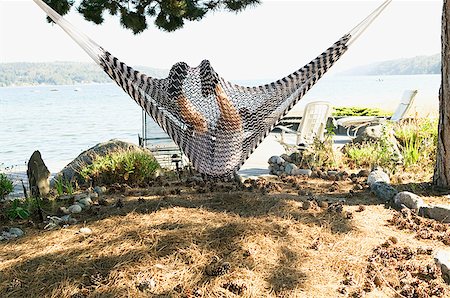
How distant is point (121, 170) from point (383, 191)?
1.87 m

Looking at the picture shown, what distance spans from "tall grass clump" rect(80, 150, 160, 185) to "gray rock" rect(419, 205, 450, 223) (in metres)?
1.95

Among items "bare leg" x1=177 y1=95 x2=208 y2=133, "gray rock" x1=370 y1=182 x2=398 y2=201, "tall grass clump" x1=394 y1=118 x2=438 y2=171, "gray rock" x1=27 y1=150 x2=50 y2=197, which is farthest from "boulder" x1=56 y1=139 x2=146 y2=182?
"tall grass clump" x1=394 y1=118 x2=438 y2=171

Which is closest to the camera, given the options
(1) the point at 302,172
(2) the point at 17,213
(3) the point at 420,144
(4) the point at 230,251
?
(4) the point at 230,251

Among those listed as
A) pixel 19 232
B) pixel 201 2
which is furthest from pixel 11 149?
pixel 19 232

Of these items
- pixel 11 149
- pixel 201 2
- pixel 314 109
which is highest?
pixel 201 2

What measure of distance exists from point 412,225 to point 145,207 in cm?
143

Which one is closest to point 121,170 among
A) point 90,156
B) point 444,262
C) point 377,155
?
point 90,156

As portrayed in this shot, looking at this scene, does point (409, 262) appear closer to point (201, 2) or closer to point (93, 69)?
point (201, 2)

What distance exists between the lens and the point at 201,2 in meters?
4.61

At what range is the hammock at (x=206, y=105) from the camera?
323cm

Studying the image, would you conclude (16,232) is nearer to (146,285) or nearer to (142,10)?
(146,285)

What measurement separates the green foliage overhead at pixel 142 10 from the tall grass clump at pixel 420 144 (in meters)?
1.85

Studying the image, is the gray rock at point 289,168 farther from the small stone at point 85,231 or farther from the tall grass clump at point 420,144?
the small stone at point 85,231

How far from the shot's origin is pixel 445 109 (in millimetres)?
3303
